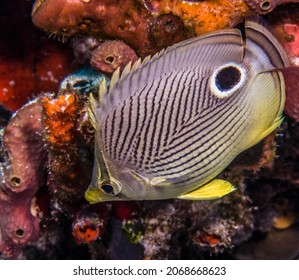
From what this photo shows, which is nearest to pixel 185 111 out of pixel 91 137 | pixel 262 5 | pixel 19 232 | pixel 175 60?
pixel 175 60

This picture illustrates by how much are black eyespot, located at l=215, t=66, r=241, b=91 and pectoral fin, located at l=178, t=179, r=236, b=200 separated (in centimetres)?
55

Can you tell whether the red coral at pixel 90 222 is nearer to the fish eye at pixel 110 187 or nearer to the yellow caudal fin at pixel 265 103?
the fish eye at pixel 110 187

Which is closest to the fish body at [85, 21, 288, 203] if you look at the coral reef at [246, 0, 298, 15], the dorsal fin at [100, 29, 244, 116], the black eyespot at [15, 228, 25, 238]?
the dorsal fin at [100, 29, 244, 116]

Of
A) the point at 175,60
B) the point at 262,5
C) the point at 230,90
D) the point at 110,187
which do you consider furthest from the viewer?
the point at 262,5

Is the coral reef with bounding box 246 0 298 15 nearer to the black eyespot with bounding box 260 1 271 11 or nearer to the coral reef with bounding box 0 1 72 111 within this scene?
the black eyespot with bounding box 260 1 271 11

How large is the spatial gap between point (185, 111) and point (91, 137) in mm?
673

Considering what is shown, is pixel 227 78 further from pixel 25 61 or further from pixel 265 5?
pixel 25 61

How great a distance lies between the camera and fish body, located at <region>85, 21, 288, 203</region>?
1.60 meters

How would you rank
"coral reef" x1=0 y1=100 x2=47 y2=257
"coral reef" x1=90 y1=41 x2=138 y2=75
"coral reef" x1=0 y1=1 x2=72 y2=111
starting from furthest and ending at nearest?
"coral reef" x1=0 y1=1 x2=72 y2=111
"coral reef" x1=0 y1=100 x2=47 y2=257
"coral reef" x1=90 y1=41 x2=138 y2=75

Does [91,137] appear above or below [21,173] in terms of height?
above

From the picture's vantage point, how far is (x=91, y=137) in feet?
6.88

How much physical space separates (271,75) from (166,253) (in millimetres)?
1828

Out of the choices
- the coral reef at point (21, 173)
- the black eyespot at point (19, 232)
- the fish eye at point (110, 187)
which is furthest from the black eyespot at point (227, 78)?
the black eyespot at point (19, 232)
